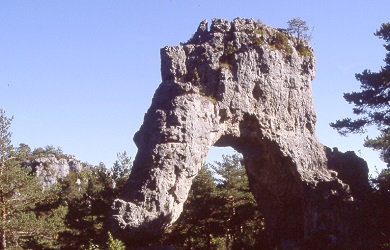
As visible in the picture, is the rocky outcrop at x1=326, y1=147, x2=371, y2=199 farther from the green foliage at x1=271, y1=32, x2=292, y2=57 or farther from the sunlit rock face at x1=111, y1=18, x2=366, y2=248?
the green foliage at x1=271, y1=32, x2=292, y2=57

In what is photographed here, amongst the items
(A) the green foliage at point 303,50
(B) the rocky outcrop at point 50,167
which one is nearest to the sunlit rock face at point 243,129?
(A) the green foliage at point 303,50

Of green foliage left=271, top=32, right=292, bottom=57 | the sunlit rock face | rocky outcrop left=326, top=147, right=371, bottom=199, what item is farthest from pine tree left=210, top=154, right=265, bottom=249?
green foliage left=271, top=32, right=292, bottom=57

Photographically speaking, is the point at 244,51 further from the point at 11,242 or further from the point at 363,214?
the point at 11,242

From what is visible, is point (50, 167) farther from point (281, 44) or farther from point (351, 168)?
point (351, 168)

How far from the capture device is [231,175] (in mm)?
27000

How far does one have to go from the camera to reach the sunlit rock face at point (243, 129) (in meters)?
16.8

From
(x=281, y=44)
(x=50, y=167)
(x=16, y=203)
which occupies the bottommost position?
(x=16, y=203)

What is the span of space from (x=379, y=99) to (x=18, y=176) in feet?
61.7

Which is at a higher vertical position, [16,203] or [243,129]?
[243,129]

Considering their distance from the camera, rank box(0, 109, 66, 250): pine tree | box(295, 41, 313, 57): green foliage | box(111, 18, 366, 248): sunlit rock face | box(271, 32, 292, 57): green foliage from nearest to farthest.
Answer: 1. box(111, 18, 366, 248): sunlit rock face
2. box(0, 109, 66, 250): pine tree
3. box(271, 32, 292, 57): green foliage
4. box(295, 41, 313, 57): green foliage

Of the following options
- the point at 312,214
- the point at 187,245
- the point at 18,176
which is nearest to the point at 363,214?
the point at 312,214

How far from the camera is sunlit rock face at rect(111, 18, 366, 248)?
16.8 metres

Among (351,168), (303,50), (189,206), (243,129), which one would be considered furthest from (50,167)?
(351,168)

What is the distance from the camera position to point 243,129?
19906mm
